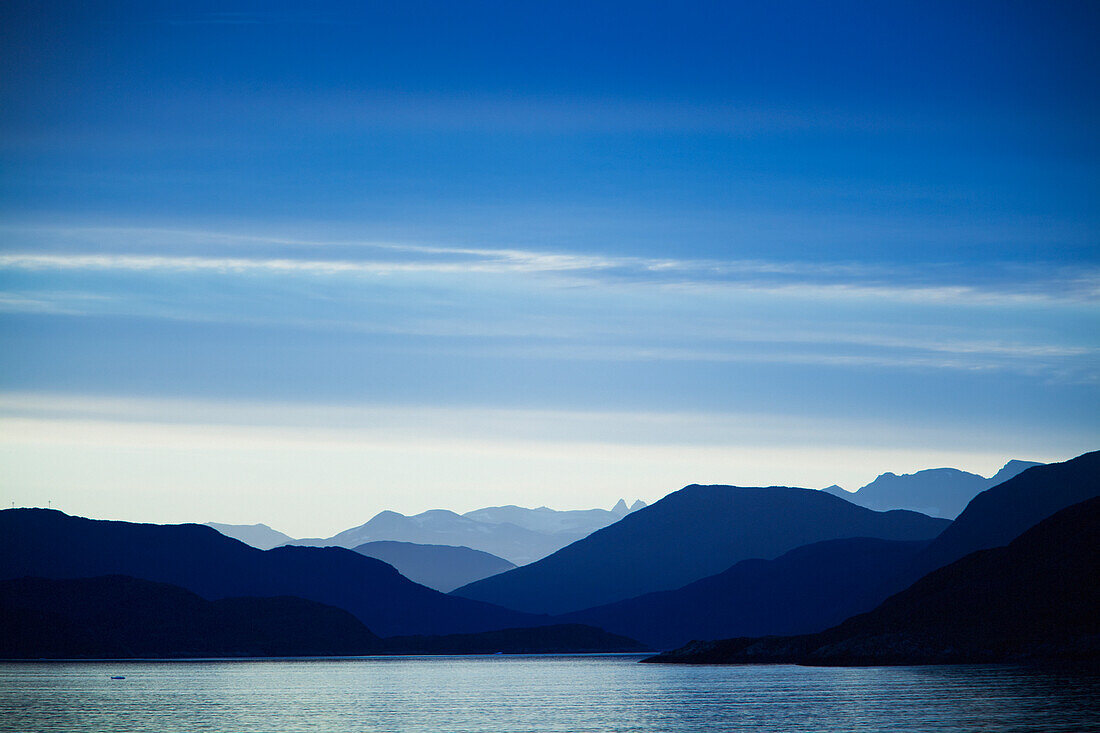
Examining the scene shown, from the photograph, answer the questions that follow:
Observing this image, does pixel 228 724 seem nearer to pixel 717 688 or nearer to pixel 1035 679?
pixel 717 688

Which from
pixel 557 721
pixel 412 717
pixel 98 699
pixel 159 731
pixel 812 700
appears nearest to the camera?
pixel 159 731

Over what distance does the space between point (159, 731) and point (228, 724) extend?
981 centimetres

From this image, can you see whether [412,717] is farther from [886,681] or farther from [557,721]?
[886,681]

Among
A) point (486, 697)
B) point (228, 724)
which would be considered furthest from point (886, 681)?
point (228, 724)

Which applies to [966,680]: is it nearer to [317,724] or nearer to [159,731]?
[317,724]

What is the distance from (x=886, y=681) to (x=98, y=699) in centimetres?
11484

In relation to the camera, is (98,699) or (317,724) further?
(98,699)

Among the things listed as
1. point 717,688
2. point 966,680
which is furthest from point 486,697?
point 966,680

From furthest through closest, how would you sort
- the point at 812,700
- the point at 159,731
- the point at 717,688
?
the point at 717,688 → the point at 812,700 → the point at 159,731

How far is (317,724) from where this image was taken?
128 metres

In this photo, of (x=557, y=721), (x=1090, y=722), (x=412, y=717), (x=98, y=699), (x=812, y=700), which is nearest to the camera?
(x=1090, y=722)

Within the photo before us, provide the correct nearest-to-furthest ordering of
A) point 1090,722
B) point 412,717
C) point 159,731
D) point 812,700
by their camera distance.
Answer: point 1090,722 < point 159,731 < point 412,717 < point 812,700

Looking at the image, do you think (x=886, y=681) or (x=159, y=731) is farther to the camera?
(x=886, y=681)

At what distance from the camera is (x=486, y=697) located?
18012 cm
